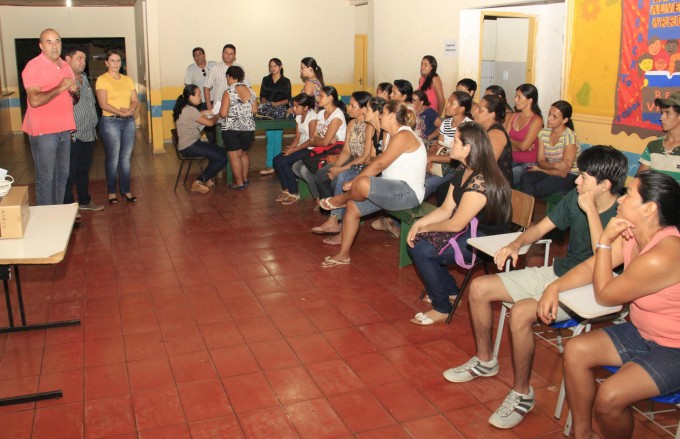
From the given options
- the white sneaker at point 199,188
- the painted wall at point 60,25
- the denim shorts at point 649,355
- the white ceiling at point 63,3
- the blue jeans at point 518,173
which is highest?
the white ceiling at point 63,3

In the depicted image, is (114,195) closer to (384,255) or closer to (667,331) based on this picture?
(384,255)

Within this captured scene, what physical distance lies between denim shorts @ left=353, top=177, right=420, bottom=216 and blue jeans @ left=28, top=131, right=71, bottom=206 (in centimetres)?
290

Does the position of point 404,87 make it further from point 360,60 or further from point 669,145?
point 360,60

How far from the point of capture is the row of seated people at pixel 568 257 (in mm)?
2600

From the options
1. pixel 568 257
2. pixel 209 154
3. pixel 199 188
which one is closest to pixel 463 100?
pixel 568 257

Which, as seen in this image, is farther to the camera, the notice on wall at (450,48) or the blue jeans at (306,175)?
the notice on wall at (450,48)

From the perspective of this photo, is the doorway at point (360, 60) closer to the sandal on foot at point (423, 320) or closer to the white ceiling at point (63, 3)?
the white ceiling at point (63, 3)

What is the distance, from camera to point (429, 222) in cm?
420

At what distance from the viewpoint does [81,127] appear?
6.44 metres

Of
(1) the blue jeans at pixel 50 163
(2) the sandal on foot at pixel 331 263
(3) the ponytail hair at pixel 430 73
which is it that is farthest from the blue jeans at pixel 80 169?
(3) the ponytail hair at pixel 430 73

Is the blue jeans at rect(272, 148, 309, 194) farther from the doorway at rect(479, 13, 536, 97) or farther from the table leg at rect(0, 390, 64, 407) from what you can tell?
the table leg at rect(0, 390, 64, 407)

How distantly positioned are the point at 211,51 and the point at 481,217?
8519mm

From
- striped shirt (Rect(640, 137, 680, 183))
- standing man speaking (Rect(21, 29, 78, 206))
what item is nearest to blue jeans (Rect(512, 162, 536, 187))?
striped shirt (Rect(640, 137, 680, 183))

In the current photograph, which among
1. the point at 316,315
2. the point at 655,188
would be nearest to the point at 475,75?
the point at 316,315
